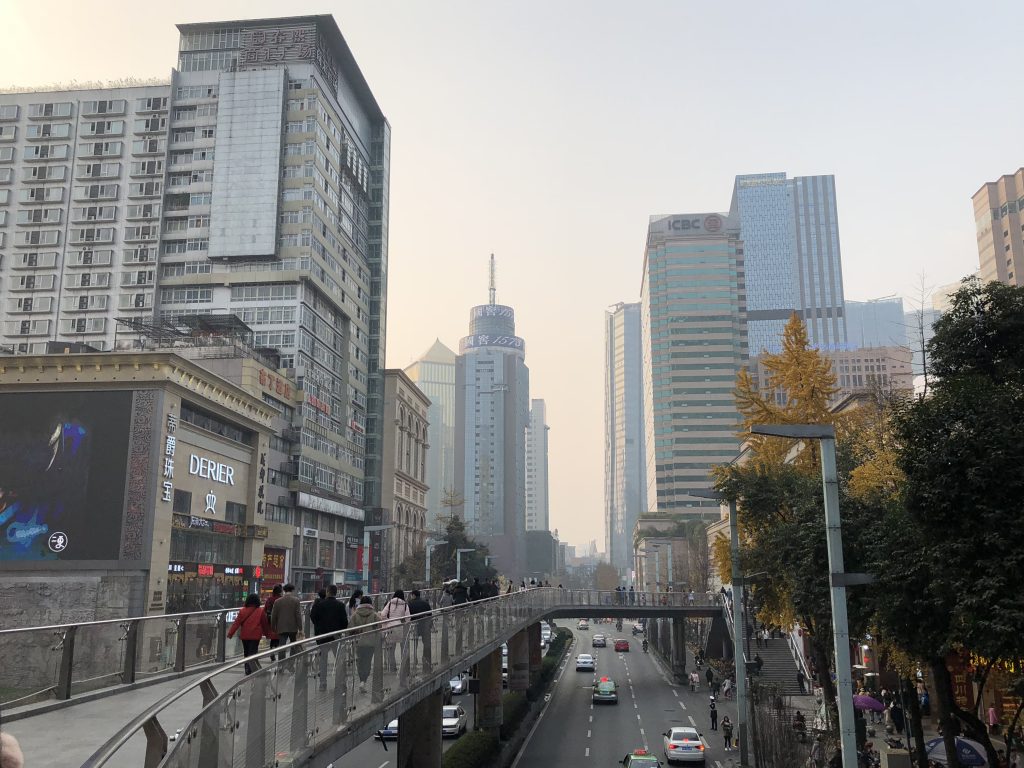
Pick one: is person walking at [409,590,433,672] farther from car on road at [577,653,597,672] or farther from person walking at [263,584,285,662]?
car on road at [577,653,597,672]

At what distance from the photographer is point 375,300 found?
96438mm

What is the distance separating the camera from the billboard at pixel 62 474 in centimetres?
4578

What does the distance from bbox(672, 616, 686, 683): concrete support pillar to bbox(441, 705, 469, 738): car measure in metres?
28.6

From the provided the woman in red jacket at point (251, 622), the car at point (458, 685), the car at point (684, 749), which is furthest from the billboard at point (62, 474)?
the woman in red jacket at point (251, 622)

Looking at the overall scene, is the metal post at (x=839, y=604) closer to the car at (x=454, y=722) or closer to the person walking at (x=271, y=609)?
the person walking at (x=271, y=609)

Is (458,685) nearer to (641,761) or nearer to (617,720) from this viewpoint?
(617,720)

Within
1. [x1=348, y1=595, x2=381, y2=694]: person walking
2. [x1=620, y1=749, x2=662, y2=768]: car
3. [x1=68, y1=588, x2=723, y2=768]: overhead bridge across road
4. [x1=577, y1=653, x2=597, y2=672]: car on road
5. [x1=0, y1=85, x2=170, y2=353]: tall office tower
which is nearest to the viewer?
[x1=68, y1=588, x2=723, y2=768]: overhead bridge across road

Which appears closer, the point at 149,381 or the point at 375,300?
the point at 149,381

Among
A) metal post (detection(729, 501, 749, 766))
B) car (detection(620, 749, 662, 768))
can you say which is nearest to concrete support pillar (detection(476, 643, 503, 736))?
car (detection(620, 749, 662, 768))

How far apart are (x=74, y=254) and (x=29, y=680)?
8153 centimetres

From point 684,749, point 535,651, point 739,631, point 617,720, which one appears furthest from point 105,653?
point 535,651

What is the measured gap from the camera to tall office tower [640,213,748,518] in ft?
589

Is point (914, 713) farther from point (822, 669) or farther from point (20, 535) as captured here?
point (20, 535)

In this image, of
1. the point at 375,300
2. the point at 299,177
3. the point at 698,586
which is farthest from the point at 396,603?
the point at 698,586
